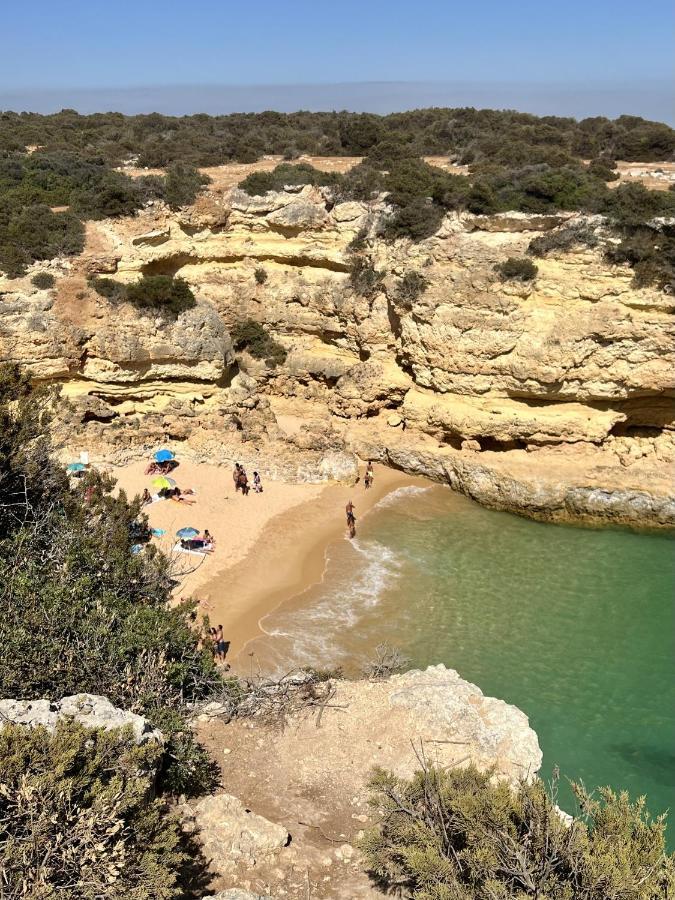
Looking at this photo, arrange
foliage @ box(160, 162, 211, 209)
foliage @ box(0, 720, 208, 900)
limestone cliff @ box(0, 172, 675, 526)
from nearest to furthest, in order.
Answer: foliage @ box(0, 720, 208, 900)
limestone cliff @ box(0, 172, 675, 526)
foliage @ box(160, 162, 211, 209)

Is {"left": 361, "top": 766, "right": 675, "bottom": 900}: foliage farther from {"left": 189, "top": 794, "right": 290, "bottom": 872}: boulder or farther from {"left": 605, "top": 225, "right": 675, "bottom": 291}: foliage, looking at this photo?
{"left": 605, "top": 225, "right": 675, "bottom": 291}: foliage

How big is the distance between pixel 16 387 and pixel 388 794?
11945 millimetres

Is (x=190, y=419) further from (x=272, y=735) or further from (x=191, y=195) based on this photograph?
(x=272, y=735)

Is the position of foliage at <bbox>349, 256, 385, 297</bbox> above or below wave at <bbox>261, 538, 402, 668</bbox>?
above

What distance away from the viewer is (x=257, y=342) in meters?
26.6


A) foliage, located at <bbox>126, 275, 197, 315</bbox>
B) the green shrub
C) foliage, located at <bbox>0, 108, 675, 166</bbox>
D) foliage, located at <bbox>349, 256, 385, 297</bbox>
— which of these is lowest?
foliage, located at <bbox>126, 275, 197, 315</bbox>

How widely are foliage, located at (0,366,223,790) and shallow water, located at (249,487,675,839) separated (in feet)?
14.0

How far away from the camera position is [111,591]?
12.4m

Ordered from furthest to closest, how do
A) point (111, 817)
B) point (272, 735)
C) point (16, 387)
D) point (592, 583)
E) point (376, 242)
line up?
point (376, 242), point (592, 583), point (16, 387), point (272, 735), point (111, 817)

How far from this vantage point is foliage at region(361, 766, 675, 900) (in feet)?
21.9

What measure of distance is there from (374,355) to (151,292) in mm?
8170

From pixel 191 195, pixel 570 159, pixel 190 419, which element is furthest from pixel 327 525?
pixel 570 159

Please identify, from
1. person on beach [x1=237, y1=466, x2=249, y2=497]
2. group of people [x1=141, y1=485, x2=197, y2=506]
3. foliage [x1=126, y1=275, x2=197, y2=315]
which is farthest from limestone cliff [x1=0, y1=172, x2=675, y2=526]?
group of people [x1=141, y1=485, x2=197, y2=506]

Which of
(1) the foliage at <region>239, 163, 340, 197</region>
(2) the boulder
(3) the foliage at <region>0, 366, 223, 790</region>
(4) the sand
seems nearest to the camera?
(2) the boulder
